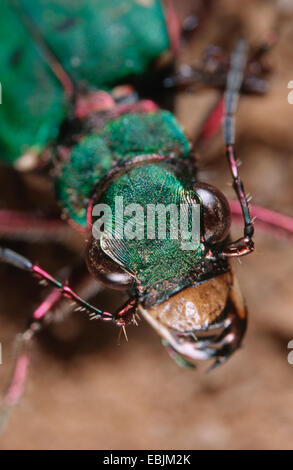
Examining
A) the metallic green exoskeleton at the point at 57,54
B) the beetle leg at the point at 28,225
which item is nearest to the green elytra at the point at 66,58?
the metallic green exoskeleton at the point at 57,54

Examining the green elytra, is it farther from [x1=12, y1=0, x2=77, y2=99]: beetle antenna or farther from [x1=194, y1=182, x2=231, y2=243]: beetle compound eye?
[x1=194, y1=182, x2=231, y2=243]: beetle compound eye

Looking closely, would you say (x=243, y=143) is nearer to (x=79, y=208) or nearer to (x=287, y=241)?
(x=287, y=241)

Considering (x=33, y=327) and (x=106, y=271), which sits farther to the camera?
(x=33, y=327)

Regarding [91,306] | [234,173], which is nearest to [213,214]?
[234,173]

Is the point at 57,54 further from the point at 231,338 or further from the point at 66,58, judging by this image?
the point at 231,338

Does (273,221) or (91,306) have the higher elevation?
(273,221)

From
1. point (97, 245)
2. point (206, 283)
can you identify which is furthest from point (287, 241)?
point (97, 245)

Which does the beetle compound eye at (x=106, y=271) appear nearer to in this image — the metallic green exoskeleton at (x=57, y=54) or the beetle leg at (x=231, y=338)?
the beetle leg at (x=231, y=338)
